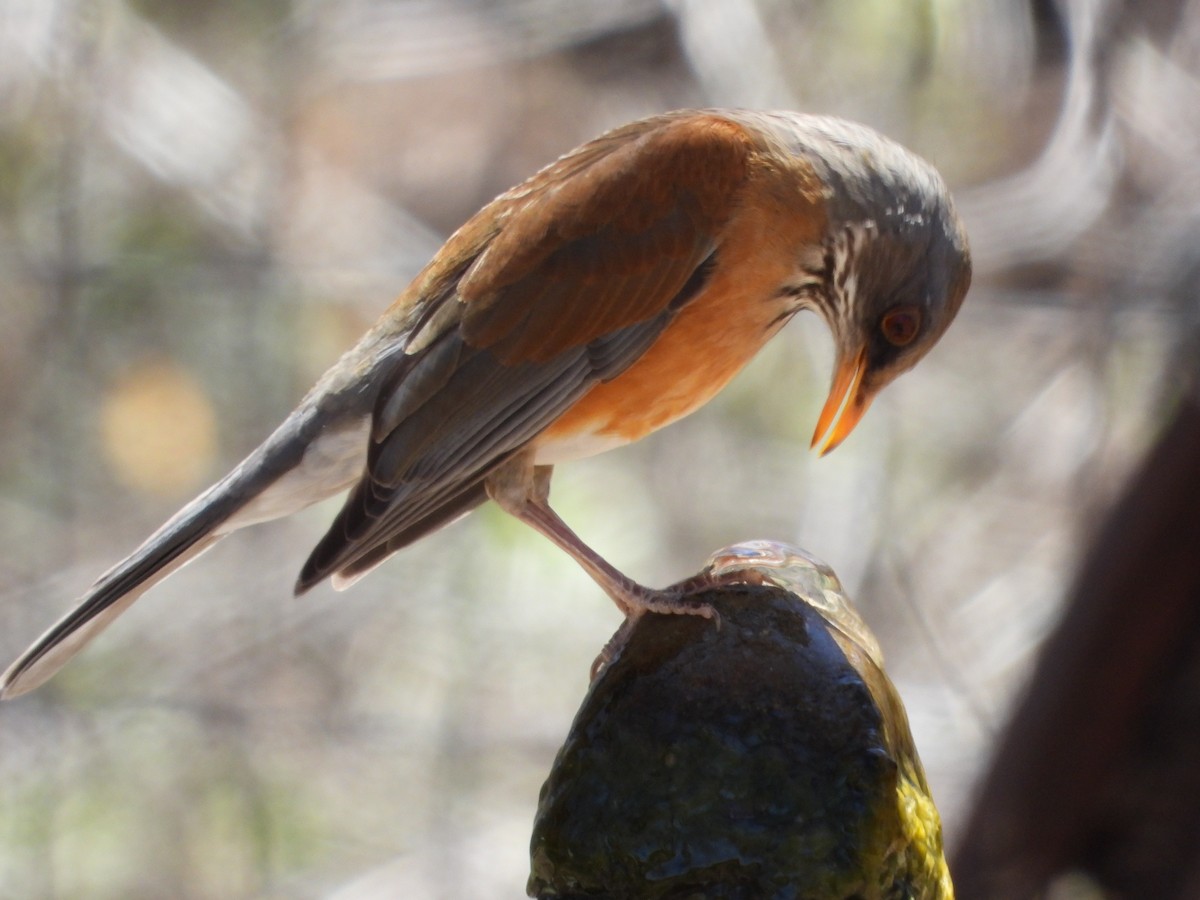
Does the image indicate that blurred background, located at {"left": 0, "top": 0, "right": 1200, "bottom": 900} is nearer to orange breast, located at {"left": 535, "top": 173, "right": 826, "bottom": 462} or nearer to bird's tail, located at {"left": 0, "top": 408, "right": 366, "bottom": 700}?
orange breast, located at {"left": 535, "top": 173, "right": 826, "bottom": 462}

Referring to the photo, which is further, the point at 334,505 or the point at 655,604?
the point at 334,505

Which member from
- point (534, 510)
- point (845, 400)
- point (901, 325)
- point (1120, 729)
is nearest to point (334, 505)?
point (1120, 729)

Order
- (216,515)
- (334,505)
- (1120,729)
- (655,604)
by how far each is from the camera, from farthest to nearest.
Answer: (334,505)
(1120,729)
(216,515)
(655,604)

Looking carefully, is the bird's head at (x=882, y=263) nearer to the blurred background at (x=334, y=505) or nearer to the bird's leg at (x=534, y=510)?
the bird's leg at (x=534, y=510)

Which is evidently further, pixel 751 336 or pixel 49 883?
pixel 49 883

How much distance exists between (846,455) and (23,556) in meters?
4.15

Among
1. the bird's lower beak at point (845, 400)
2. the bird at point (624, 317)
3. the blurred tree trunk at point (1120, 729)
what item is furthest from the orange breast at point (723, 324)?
the blurred tree trunk at point (1120, 729)

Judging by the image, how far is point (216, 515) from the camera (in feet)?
10.8

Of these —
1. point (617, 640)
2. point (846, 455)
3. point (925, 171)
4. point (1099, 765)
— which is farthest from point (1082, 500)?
point (617, 640)

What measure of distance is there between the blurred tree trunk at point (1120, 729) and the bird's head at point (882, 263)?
173cm

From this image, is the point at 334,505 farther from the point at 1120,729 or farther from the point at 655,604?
the point at 655,604

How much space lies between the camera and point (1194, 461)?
4.49 metres

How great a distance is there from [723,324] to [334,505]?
14.6ft

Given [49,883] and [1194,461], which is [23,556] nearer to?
[49,883]
